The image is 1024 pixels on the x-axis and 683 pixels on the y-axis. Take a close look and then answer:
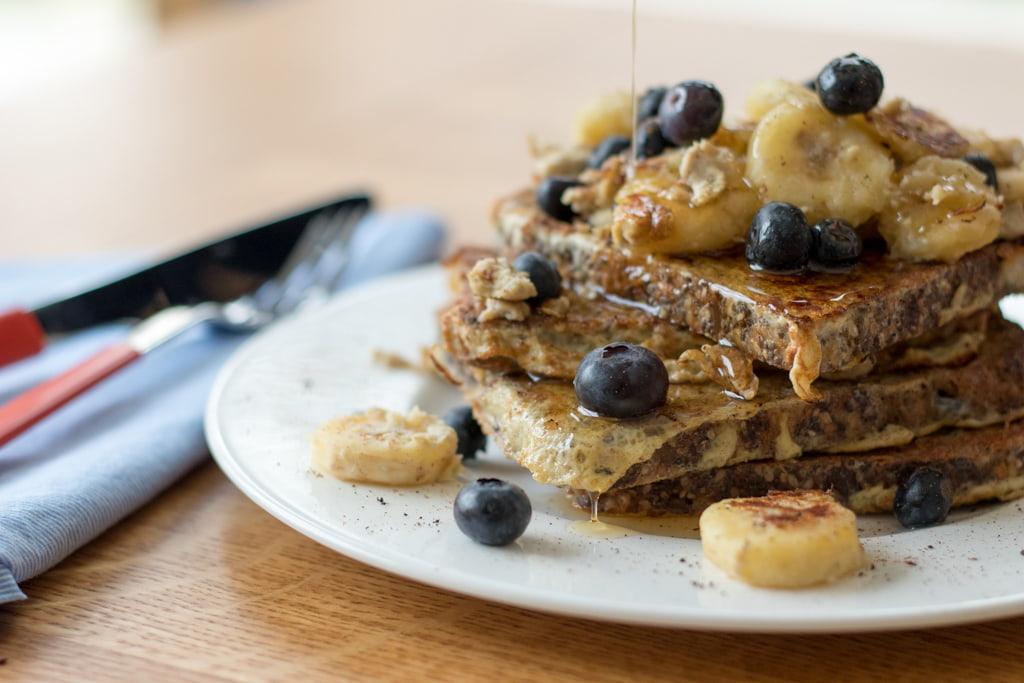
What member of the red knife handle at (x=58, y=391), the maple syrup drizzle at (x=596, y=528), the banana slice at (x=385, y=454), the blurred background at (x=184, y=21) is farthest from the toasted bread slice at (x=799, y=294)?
the blurred background at (x=184, y=21)

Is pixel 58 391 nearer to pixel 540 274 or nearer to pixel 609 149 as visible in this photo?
pixel 540 274

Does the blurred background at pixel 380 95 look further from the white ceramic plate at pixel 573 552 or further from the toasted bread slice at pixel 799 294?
the white ceramic plate at pixel 573 552

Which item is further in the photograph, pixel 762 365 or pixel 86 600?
pixel 762 365

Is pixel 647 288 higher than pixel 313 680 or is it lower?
higher

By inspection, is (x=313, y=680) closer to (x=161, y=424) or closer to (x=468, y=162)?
(x=161, y=424)

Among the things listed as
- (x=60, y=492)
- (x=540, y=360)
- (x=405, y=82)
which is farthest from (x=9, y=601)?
(x=405, y=82)

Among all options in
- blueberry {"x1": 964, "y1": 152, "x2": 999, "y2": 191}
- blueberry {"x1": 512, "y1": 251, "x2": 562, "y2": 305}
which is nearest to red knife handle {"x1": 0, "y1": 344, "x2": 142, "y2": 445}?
blueberry {"x1": 512, "y1": 251, "x2": 562, "y2": 305}
